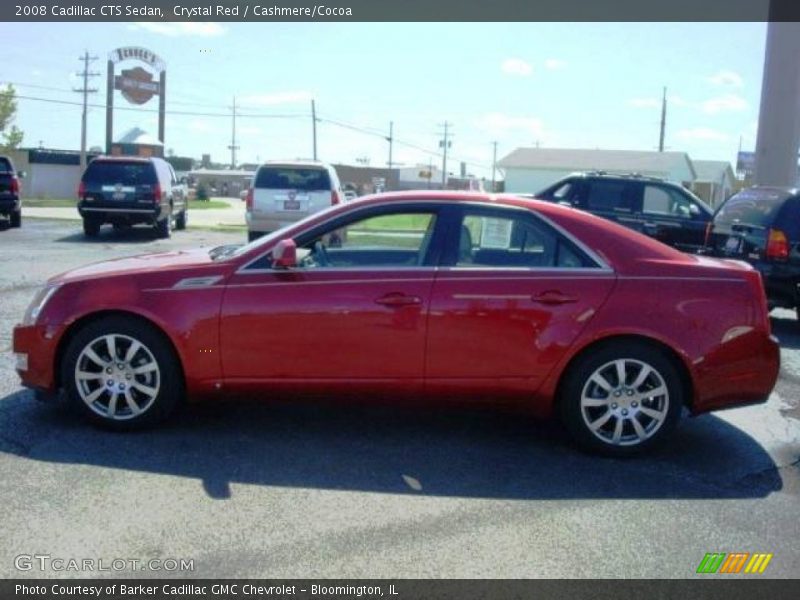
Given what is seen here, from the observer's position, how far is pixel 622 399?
5062mm

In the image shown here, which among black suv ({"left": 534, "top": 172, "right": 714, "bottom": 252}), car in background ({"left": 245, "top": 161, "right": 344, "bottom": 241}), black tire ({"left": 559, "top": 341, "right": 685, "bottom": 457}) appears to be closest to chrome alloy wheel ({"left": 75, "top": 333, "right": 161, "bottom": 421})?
black tire ({"left": 559, "top": 341, "right": 685, "bottom": 457})

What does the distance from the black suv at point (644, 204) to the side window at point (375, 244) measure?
846 cm

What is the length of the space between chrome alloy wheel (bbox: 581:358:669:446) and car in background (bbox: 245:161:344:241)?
10.9m

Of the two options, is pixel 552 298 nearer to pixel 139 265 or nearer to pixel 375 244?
pixel 375 244

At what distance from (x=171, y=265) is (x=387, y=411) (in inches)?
71.6

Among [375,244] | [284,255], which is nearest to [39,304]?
[284,255]

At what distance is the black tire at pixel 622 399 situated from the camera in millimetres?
5035

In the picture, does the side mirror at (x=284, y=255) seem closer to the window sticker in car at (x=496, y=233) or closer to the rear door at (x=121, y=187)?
the window sticker in car at (x=496, y=233)

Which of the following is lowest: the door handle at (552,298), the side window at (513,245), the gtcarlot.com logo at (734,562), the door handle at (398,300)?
the gtcarlot.com logo at (734,562)

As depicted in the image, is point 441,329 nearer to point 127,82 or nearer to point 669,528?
point 669,528

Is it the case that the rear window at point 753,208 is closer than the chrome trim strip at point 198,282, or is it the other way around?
the chrome trim strip at point 198,282

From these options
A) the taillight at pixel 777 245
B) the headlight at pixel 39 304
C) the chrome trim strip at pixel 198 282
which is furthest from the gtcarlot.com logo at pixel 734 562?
the taillight at pixel 777 245

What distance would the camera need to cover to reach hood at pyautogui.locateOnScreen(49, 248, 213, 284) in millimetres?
5215

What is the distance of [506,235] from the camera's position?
527cm
